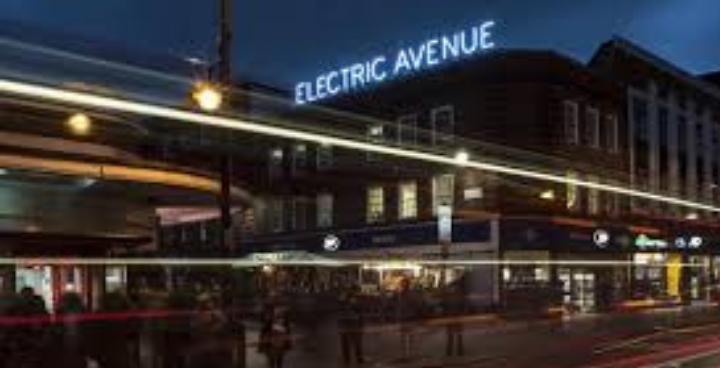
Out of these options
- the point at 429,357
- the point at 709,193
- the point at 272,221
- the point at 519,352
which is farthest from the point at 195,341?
the point at 709,193

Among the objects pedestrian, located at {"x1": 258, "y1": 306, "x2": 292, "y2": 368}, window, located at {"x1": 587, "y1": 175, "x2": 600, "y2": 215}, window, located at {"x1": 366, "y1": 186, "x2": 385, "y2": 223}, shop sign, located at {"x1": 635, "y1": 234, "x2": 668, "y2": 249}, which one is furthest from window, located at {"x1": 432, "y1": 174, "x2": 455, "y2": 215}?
pedestrian, located at {"x1": 258, "y1": 306, "x2": 292, "y2": 368}

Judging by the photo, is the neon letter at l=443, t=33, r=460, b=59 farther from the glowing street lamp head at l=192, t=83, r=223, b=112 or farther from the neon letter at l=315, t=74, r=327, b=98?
the glowing street lamp head at l=192, t=83, r=223, b=112

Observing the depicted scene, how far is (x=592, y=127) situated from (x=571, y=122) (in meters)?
2.16

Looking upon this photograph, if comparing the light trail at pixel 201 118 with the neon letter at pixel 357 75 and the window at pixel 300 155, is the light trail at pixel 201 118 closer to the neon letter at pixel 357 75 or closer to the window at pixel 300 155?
the window at pixel 300 155

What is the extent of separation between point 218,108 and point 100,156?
5631 millimetres

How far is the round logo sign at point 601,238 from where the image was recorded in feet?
139

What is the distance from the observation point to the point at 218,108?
38.4 feet

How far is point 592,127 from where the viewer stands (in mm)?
43219

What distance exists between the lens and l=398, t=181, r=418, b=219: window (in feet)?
136

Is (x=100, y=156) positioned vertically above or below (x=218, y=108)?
below

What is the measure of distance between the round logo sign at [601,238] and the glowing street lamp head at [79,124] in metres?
37.8

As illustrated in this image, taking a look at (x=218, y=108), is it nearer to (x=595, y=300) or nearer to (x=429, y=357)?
(x=429, y=357)

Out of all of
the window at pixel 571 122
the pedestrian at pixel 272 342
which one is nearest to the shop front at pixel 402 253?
the window at pixel 571 122

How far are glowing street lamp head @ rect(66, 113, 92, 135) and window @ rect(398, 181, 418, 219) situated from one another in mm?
35187
